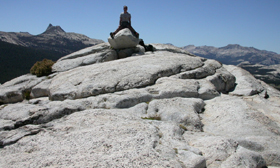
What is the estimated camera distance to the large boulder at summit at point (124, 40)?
27.2 meters

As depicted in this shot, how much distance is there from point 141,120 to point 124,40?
1811 cm

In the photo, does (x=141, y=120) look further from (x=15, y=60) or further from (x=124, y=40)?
(x=15, y=60)

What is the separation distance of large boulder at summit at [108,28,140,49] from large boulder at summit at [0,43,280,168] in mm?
7294

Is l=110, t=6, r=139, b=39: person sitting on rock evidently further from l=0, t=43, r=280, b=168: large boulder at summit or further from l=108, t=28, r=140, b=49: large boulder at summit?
l=0, t=43, r=280, b=168: large boulder at summit

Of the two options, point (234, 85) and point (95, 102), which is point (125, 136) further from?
point (234, 85)

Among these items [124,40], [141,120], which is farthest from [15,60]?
[141,120]

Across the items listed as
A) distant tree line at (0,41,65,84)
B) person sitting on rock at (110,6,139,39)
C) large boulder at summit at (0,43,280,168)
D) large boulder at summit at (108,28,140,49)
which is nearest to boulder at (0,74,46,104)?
large boulder at summit at (0,43,280,168)

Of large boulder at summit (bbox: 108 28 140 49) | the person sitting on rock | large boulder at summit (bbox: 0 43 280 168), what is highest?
the person sitting on rock

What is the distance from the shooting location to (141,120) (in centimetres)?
1161

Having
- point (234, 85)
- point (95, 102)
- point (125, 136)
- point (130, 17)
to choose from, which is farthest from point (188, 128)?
point (130, 17)

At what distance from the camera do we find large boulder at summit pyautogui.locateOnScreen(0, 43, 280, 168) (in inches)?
331

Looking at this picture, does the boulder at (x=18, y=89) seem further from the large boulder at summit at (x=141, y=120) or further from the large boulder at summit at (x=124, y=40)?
the large boulder at summit at (x=124, y=40)

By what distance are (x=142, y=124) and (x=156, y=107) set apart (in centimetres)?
336

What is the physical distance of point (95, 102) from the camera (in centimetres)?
1457
